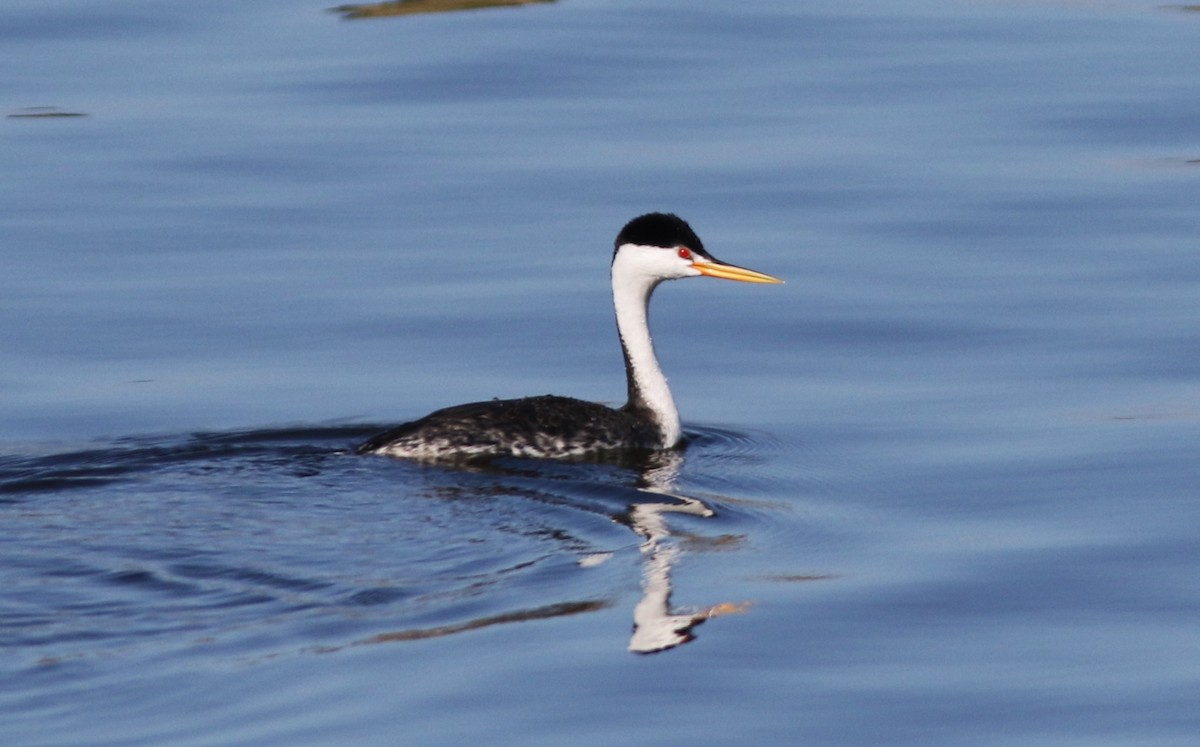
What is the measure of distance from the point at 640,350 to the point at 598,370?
950 mm

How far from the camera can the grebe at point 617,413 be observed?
1173cm

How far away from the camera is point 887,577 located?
986cm

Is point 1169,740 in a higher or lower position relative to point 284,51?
lower

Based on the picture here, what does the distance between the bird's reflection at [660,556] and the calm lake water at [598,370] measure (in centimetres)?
3

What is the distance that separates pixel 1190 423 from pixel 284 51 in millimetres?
11384

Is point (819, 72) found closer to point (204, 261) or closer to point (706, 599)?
point (204, 261)

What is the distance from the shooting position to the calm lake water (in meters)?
8.53

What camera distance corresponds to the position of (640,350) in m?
12.8

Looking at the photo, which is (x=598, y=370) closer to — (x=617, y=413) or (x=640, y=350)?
(x=640, y=350)

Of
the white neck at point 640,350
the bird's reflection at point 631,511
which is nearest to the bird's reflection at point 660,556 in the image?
the bird's reflection at point 631,511

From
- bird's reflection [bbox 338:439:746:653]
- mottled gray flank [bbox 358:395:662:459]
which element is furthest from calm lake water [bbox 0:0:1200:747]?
mottled gray flank [bbox 358:395:662:459]

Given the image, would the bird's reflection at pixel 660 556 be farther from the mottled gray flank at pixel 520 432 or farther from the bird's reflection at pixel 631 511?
the mottled gray flank at pixel 520 432

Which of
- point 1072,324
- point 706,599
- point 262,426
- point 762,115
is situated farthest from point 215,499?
point 762,115

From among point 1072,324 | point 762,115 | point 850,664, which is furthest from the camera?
point 762,115
